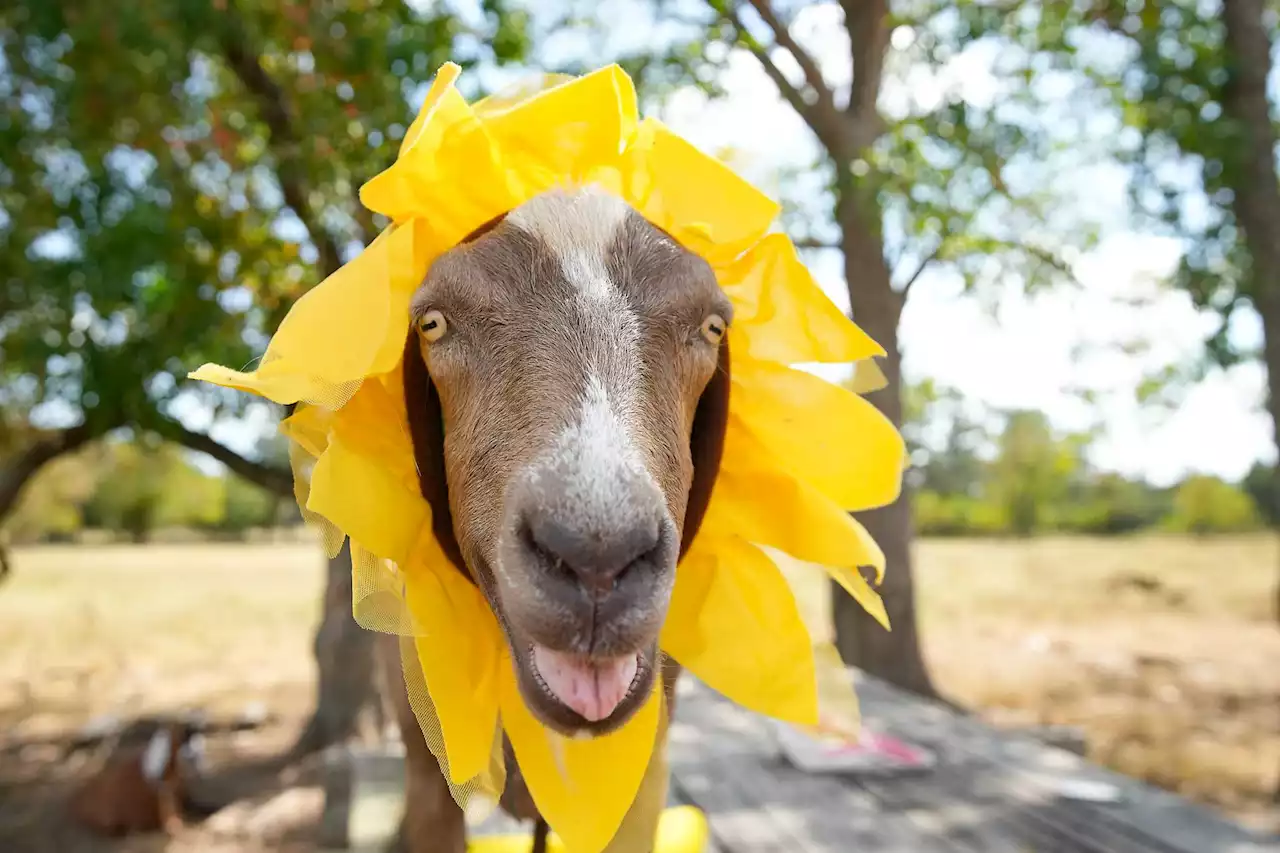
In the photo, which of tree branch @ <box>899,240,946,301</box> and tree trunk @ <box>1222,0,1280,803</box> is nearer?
tree trunk @ <box>1222,0,1280,803</box>

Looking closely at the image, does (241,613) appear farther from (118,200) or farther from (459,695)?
(459,695)

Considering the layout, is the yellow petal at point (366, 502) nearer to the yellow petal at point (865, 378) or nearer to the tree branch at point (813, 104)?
the yellow petal at point (865, 378)

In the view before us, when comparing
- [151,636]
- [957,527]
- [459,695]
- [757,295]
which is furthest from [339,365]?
[957,527]

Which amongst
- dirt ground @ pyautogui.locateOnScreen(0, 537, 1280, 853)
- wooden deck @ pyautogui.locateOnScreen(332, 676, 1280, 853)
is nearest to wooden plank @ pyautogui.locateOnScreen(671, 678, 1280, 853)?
wooden deck @ pyautogui.locateOnScreen(332, 676, 1280, 853)

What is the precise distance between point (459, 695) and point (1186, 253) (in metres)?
7.11

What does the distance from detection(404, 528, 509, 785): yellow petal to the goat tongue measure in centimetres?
32

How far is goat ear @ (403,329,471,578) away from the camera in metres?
1.53

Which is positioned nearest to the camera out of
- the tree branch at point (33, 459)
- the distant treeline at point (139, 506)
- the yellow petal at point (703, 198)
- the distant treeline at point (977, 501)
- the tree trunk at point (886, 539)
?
the yellow petal at point (703, 198)

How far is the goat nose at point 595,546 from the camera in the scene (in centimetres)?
113

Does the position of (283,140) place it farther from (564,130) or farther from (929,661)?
(929,661)

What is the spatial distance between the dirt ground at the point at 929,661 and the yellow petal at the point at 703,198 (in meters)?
6.32

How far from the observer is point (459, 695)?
1485mm

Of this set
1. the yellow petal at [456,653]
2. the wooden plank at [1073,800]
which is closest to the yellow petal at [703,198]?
the yellow petal at [456,653]

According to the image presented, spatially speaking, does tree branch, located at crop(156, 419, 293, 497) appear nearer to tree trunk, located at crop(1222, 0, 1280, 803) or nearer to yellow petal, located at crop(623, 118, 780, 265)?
yellow petal, located at crop(623, 118, 780, 265)
